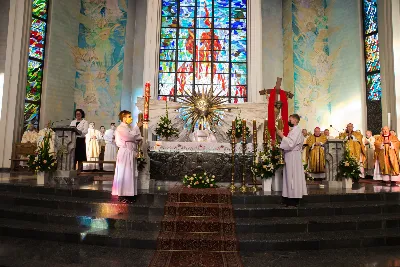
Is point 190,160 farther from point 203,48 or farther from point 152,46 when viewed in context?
point 203,48

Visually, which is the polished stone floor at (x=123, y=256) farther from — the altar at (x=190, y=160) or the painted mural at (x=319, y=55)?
the painted mural at (x=319, y=55)

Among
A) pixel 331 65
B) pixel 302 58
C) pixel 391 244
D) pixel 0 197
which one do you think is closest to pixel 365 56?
pixel 331 65

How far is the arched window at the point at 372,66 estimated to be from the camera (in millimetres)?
12062

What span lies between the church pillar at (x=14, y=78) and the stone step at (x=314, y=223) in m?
9.73

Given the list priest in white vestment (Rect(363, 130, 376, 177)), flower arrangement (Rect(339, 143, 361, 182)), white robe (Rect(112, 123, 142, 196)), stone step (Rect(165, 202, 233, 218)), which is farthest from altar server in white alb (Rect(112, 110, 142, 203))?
priest in white vestment (Rect(363, 130, 376, 177))

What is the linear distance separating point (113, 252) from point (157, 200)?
1684mm

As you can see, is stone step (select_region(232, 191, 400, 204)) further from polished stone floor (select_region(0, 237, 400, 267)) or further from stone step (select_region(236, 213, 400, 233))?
polished stone floor (select_region(0, 237, 400, 267))

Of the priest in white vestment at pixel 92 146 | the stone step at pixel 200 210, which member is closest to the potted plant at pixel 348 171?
the stone step at pixel 200 210

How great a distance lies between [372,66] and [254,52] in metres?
4.82

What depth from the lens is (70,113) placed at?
13344 millimetres

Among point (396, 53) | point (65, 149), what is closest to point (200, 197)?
point (65, 149)

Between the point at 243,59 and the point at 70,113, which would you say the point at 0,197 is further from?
the point at 243,59

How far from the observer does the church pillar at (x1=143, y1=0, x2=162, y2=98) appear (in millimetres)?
12023

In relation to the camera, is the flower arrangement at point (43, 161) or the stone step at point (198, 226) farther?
the flower arrangement at point (43, 161)
